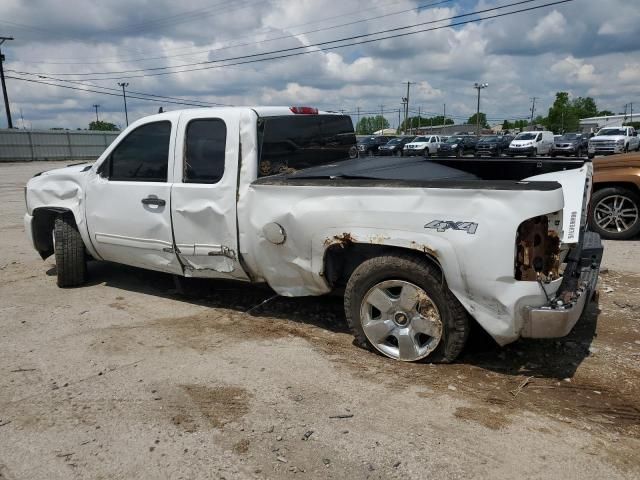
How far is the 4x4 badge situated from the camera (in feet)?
11.1

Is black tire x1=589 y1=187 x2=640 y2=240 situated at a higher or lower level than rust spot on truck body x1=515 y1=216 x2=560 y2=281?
lower

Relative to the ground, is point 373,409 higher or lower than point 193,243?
lower

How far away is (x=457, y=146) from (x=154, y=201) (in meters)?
40.5

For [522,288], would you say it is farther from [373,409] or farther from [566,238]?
[373,409]

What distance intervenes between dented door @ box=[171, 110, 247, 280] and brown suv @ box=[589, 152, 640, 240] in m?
5.48

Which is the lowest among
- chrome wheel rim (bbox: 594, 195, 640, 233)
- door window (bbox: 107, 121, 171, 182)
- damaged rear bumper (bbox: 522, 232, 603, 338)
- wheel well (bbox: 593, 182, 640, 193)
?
chrome wheel rim (bbox: 594, 195, 640, 233)

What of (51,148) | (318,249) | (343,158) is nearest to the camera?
(318,249)

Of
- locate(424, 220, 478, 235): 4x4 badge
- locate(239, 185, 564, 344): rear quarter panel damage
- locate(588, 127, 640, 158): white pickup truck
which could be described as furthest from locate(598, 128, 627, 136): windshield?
locate(424, 220, 478, 235): 4x4 badge

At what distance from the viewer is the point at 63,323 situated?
4992 mm

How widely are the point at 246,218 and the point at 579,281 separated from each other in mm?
2465

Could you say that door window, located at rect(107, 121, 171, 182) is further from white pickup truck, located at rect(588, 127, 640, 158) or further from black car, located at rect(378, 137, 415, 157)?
black car, located at rect(378, 137, 415, 157)

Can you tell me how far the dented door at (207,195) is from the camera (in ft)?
15.0

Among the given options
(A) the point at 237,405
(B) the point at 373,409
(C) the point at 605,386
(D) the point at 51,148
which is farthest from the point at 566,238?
(D) the point at 51,148

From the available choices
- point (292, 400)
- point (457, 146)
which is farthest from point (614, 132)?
point (292, 400)
